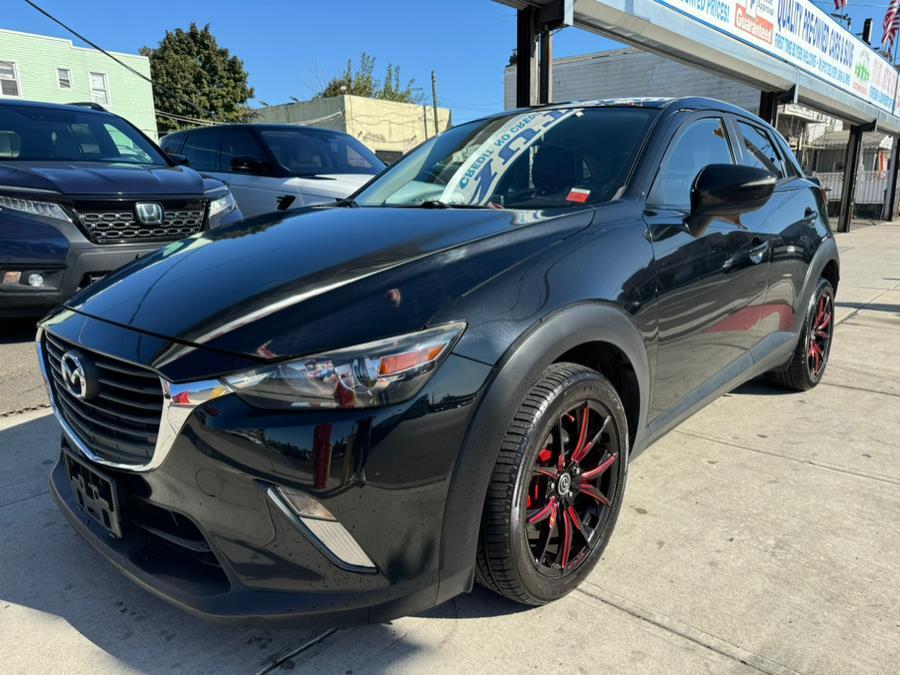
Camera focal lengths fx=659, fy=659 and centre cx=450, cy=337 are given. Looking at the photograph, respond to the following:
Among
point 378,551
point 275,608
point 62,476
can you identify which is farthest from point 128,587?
point 378,551

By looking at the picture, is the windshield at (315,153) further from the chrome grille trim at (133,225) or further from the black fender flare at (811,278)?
the black fender flare at (811,278)

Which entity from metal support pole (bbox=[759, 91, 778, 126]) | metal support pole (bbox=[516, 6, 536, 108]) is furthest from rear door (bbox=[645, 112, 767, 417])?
metal support pole (bbox=[759, 91, 778, 126])

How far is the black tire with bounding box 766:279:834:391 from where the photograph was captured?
395 centimetres

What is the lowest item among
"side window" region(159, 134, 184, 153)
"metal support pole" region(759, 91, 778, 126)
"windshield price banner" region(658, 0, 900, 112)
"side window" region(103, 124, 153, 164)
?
"side window" region(103, 124, 153, 164)

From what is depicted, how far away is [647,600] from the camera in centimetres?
211

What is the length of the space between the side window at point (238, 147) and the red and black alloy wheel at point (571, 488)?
5.70 m

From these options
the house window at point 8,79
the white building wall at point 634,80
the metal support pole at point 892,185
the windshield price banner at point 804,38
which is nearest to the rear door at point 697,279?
the windshield price banner at point 804,38

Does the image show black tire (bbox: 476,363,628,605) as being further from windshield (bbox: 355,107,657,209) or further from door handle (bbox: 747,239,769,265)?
door handle (bbox: 747,239,769,265)

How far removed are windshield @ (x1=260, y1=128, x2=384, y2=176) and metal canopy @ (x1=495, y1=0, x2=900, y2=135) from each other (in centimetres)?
236

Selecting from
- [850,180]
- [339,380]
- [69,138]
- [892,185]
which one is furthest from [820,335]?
[892,185]

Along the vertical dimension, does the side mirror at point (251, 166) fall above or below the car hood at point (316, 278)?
above

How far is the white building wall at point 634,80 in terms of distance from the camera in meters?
23.7

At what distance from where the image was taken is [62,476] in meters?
2.21

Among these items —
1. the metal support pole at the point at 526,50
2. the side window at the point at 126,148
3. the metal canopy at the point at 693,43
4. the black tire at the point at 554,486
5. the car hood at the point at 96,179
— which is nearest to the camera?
the black tire at the point at 554,486
